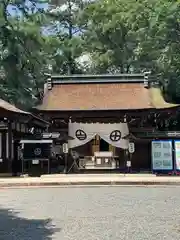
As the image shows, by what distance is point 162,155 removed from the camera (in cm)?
Answer: 2539

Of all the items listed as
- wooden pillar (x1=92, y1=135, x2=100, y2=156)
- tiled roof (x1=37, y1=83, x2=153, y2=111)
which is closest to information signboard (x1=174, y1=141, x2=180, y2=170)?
tiled roof (x1=37, y1=83, x2=153, y2=111)

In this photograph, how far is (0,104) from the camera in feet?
85.1

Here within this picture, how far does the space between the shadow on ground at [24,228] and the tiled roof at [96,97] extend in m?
17.2

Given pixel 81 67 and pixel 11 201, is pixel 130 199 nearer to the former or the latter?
pixel 11 201

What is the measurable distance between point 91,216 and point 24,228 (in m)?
1.90

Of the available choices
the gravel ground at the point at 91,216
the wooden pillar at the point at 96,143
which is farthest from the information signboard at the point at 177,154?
the gravel ground at the point at 91,216

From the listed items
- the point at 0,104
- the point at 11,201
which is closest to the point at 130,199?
the point at 11,201

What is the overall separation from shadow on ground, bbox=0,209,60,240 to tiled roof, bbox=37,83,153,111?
17.2 m

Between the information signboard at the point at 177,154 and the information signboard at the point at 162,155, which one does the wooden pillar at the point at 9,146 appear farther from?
the information signboard at the point at 177,154

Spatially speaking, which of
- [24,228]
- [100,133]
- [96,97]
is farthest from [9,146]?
[24,228]

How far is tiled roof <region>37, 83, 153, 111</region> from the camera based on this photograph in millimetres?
27719

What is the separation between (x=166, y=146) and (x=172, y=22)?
23.7 feet

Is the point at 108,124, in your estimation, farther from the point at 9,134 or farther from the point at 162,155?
the point at 9,134

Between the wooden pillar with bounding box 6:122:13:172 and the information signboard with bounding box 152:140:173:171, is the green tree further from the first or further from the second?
the information signboard with bounding box 152:140:173:171
